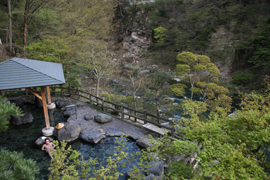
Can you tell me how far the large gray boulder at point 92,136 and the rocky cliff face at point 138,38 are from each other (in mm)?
26185

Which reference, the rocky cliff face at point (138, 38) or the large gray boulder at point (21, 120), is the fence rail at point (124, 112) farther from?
Result: the rocky cliff face at point (138, 38)

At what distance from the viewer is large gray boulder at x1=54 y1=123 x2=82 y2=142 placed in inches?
237

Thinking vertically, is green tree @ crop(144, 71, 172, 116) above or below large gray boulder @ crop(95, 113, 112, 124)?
above

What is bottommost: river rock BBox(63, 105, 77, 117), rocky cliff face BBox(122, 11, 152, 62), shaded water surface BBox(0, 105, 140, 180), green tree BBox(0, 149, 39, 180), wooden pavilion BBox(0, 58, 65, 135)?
shaded water surface BBox(0, 105, 140, 180)

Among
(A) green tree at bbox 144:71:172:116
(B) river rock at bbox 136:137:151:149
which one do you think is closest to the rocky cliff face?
(A) green tree at bbox 144:71:172:116

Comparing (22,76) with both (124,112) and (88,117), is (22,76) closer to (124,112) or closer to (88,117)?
(88,117)

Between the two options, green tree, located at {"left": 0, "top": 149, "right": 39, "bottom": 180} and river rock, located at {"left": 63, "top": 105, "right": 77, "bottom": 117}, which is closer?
green tree, located at {"left": 0, "top": 149, "right": 39, "bottom": 180}

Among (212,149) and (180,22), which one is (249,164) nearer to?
(212,149)

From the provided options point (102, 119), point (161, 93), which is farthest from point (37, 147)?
point (161, 93)

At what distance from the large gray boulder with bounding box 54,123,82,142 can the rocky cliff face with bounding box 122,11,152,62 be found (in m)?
26.3

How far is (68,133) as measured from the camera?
20.0ft

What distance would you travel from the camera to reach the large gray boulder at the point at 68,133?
19.8 feet

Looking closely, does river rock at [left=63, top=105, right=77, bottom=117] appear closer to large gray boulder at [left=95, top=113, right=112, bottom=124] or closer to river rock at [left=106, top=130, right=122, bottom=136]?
large gray boulder at [left=95, top=113, right=112, bottom=124]

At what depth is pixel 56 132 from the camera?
20.1 ft
